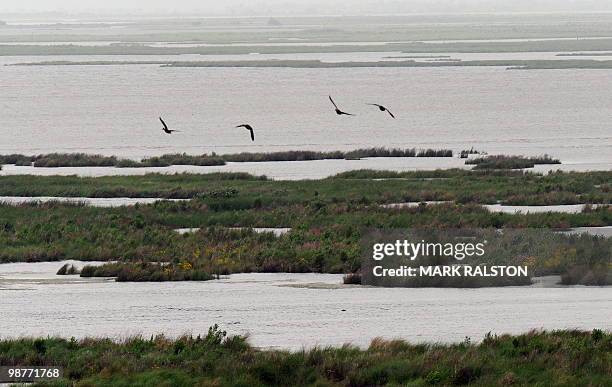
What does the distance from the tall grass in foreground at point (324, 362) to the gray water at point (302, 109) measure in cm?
2926

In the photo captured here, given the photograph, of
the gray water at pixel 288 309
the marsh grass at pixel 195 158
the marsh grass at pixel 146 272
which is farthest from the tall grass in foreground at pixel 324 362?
the marsh grass at pixel 195 158

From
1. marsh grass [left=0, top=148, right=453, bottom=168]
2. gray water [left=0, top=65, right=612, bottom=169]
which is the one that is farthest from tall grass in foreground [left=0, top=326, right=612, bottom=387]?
marsh grass [left=0, top=148, right=453, bottom=168]

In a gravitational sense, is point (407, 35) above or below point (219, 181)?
above

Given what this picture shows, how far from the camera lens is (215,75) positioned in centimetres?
10912

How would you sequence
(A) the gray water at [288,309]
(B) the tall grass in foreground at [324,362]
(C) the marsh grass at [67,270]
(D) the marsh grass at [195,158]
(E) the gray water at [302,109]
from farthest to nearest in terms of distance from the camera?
(E) the gray water at [302,109], (D) the marsh grass at [195,158], (C) the marsh grass at [67,270], (A) the gray water at [288,309], (B) the tall grass in foreground at [324,362]

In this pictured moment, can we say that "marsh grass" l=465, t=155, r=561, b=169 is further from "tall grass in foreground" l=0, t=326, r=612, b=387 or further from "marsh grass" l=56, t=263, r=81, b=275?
"tall grass in foreground" l=0, t=326, r=612, b=387

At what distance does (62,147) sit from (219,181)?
20.5 m

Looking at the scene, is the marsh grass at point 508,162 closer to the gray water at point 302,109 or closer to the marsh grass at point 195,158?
the gray water at point 302,109

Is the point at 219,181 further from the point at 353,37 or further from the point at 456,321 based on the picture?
the point at 353,37

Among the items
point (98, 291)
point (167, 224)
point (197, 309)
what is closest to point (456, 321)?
point (197, 309)

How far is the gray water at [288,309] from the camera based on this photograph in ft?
67.2

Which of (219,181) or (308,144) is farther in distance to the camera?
(308,144)

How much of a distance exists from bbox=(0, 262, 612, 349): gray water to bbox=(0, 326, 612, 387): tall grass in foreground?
5.11ft

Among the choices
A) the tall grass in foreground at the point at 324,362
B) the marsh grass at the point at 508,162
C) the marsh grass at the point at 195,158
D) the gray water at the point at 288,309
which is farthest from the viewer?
the marsh grass at the point at 195,158
